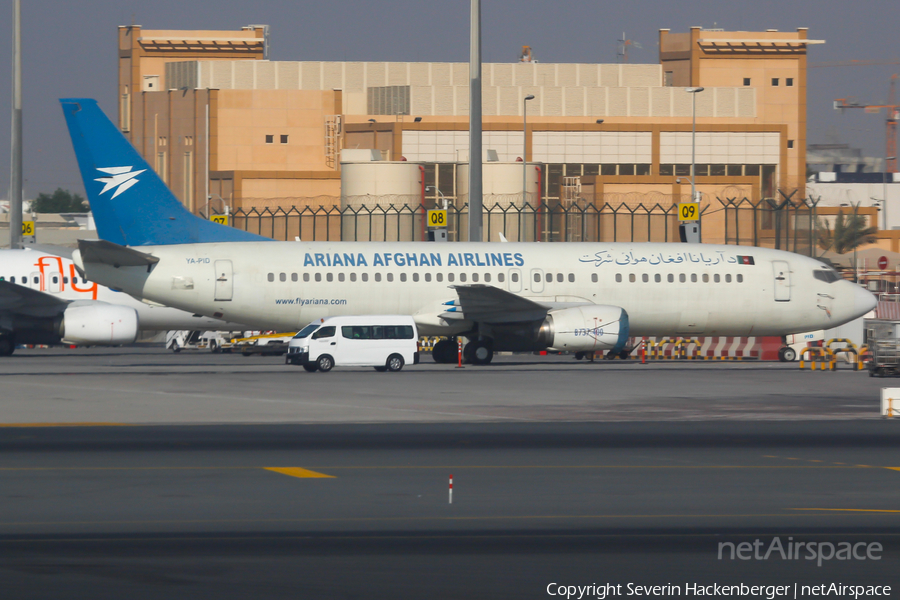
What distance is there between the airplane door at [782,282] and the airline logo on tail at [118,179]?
2044 centimetres

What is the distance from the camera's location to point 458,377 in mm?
32031

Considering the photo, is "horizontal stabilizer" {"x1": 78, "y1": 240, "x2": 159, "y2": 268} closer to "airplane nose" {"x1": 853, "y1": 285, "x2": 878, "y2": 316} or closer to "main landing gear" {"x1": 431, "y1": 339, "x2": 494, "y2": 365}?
"main landing gear" {"x1": 431, "y1": 339, "x2": 494, "y2": 365}

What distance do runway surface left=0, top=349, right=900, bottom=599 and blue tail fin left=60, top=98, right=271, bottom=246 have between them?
11.1 m

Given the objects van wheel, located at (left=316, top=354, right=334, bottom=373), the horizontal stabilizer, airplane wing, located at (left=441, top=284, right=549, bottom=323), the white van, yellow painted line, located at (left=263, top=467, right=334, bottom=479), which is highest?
the horizontal stabilizer

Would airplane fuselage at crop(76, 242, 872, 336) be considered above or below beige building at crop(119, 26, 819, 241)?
below

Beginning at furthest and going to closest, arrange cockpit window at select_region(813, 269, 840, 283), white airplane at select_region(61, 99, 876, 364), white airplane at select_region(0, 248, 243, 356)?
white airplane at select_region(0, 248, 243, 356)
cockpit window at select_region(813, 269, 840, 283)
white airplane at select_region(61, 99, 876, 364)

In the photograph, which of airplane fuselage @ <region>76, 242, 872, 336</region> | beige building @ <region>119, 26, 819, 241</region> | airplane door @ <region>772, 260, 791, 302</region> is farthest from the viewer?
beige building @ <region>119, 26, 819, 241</region>

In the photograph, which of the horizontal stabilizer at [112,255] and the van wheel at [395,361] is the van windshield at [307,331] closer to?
the van wheel at [395,361]

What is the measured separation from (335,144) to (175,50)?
31520 millimetres

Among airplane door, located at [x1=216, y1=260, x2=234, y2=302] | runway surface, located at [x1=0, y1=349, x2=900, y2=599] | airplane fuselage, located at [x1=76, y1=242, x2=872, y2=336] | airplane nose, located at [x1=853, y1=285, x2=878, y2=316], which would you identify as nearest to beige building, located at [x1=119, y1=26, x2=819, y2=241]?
airplane nose, located at [x1=853, y1=285, x2=878, y2=316]

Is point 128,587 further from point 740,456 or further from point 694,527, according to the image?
point 740,456

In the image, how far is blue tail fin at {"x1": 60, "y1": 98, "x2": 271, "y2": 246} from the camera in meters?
37.7

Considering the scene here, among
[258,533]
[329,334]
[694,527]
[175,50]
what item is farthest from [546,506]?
[175,50]

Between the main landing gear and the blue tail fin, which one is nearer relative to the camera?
the blue tail fin
